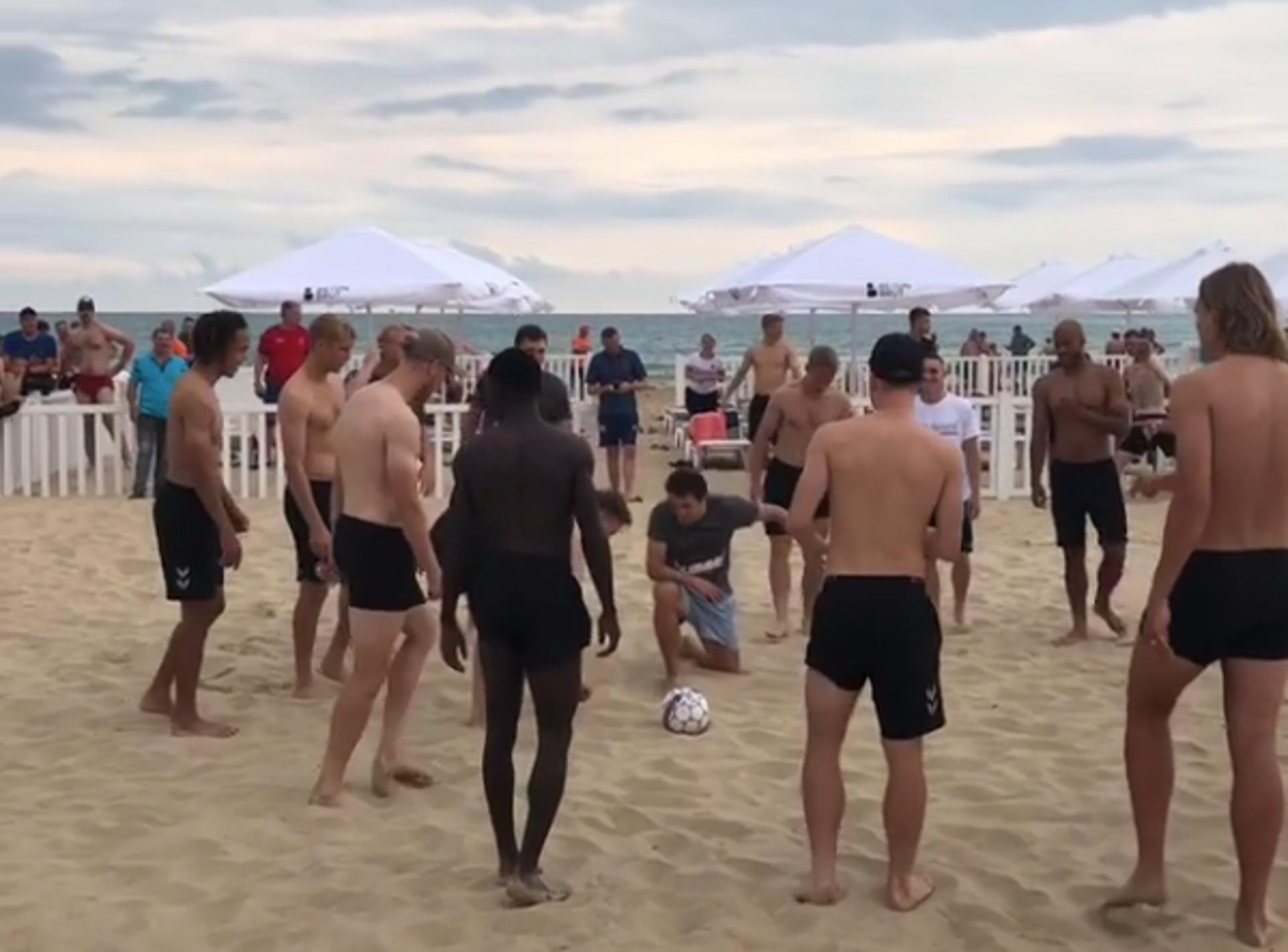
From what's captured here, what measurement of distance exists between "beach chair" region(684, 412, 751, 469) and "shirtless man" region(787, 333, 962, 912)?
38.9ft

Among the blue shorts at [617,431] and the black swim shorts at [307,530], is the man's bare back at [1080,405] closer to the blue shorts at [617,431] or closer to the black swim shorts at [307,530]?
the black swim shorts at [307,530]

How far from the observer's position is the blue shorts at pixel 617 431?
46.7 feet

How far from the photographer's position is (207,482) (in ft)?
20.7

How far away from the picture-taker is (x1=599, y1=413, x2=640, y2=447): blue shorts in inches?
561

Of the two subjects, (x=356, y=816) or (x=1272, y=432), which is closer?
(x=1272, y=432)

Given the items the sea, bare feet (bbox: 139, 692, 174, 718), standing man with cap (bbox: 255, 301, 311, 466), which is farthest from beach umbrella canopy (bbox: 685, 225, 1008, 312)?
the sea

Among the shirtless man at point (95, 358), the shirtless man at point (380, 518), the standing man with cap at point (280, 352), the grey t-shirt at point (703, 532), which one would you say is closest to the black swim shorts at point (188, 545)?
the shirtless man at point (380, 518)

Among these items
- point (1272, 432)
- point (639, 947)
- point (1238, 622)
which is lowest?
point (639, 947)

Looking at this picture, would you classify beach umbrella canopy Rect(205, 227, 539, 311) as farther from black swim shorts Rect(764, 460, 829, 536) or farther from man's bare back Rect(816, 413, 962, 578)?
man's bare back Rect(816, 413, 962, 578)

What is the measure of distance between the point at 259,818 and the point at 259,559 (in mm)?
5616

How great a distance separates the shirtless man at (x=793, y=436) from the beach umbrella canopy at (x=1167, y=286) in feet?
40.4

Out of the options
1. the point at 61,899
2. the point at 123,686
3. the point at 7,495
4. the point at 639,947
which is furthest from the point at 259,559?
the point at 639,947

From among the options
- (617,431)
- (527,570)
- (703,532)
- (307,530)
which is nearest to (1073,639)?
(703,532)

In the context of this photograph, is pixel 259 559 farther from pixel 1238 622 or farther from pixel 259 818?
pixel 1238 622
